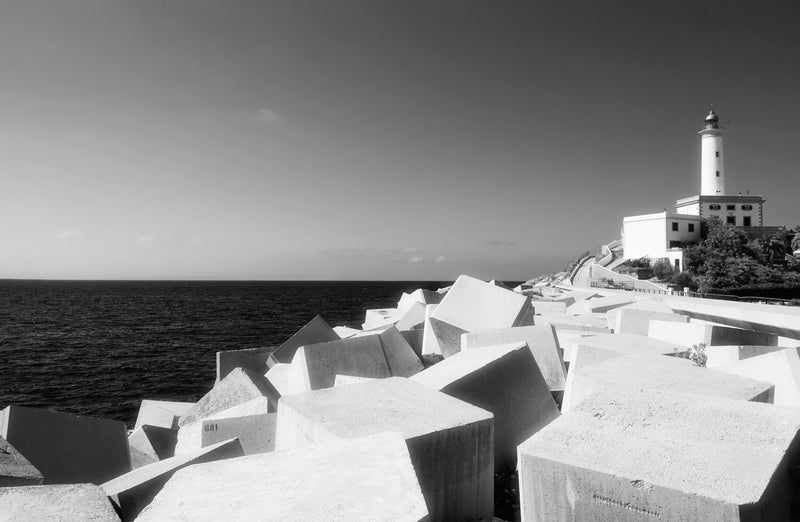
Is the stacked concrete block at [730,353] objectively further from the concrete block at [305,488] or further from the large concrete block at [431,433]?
the concrete block at [305,488]

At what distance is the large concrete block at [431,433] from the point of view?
2.87 metres

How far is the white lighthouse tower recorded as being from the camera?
4844cm

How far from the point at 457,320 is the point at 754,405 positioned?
17.9 feet

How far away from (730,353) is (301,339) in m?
6.95

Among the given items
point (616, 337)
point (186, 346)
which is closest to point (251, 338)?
point (186, 346)

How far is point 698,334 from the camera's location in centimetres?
737

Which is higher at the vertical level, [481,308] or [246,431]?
[481,308]

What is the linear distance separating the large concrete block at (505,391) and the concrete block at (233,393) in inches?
107

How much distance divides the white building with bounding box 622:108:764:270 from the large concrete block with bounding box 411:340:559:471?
128ft

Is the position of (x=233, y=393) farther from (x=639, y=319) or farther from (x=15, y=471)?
(x=639, y=319)

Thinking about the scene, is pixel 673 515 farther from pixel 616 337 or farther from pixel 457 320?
pixel 457 320

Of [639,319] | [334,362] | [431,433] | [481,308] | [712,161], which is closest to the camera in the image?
[431,433]

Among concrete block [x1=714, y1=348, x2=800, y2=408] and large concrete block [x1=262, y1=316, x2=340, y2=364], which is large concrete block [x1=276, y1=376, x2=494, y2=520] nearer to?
concrete block [x1=714, y1=348, x2=800, y2=408]

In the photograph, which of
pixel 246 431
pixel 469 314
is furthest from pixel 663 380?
pixel 469 314
